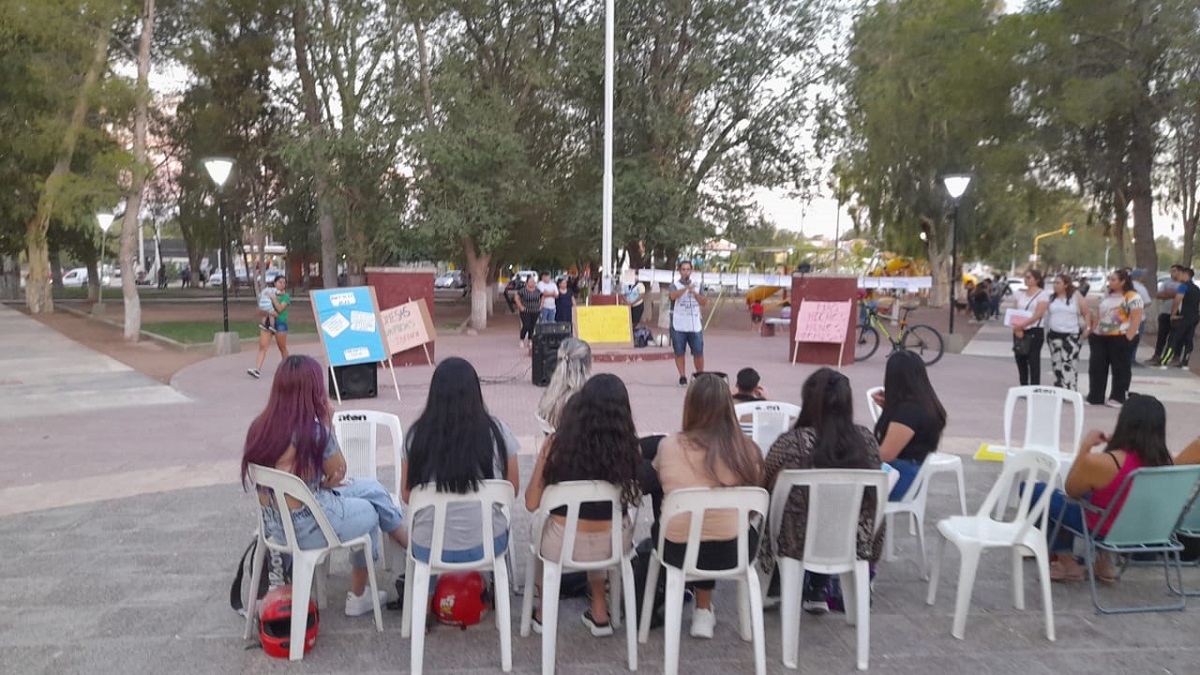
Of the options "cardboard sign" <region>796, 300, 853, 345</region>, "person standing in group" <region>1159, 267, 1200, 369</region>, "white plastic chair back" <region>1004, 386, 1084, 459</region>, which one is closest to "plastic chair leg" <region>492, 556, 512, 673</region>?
"white plastic chair back" <region>1004, 386, 1084, 459</region>

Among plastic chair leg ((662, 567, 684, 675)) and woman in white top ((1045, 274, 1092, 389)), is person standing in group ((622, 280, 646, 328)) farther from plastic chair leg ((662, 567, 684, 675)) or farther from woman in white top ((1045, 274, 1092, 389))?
plastic chair leg ((662, 567, 684, 675))

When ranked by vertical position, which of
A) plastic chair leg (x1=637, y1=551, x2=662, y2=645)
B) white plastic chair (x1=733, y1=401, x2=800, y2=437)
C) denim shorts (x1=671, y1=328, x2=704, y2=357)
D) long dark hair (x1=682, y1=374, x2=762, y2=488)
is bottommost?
plastic chair leg (x1=637, y1=551, x2=662, y2=645)

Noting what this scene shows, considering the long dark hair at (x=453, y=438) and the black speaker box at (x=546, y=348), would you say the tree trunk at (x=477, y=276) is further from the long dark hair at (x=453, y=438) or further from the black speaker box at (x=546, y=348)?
the long dark hair at (x=453, y=438)

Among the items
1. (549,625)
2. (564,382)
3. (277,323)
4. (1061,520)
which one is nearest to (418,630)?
(549,625)

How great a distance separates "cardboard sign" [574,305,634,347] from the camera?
15391mm

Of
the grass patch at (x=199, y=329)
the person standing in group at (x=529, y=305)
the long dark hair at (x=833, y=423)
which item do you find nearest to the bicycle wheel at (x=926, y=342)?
the person standing in group at (x=529, y=305)

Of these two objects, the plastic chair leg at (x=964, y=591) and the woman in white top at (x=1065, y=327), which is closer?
the plastic chair leg at (x=964, y=591)

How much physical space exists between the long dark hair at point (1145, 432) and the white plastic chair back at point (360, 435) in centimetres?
385

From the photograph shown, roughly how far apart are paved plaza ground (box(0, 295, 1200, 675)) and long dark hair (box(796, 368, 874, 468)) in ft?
2.83

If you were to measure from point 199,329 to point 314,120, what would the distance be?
25.2ft

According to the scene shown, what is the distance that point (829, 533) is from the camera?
157 inches

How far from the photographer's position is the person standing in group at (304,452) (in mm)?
3969

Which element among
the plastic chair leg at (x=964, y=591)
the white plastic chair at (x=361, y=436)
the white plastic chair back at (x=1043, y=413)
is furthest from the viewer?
the white plastic chair back at (x=1043, y=413)

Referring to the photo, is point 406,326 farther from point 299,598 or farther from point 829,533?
point 829,533
